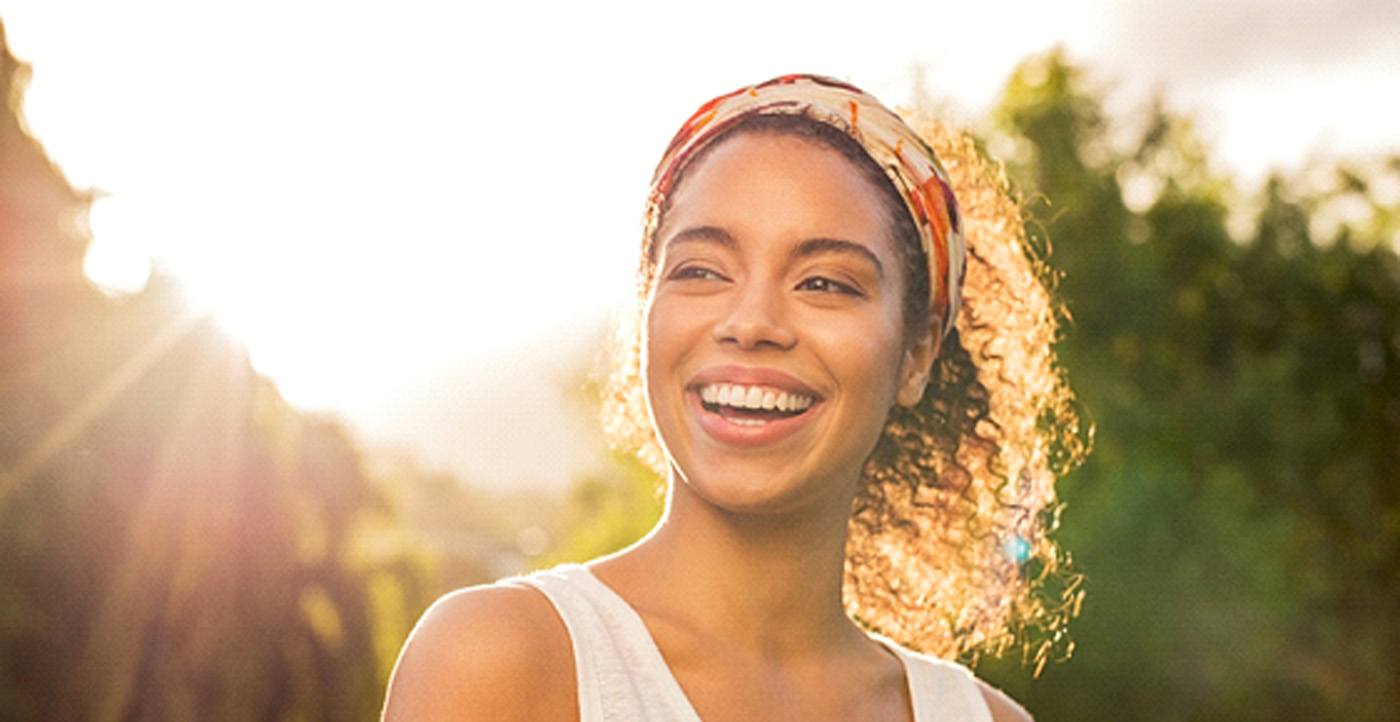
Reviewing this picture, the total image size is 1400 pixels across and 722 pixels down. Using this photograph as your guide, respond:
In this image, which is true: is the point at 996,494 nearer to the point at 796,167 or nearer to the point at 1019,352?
the point at 1019,352

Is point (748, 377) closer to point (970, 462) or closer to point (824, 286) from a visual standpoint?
point (824, 286)

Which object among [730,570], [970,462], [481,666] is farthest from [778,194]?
[970,462]

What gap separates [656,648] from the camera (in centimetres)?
306

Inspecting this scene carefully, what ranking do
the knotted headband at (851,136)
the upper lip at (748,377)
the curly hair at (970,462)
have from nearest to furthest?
the upper lip at (748,377)
the knotted headband at (851,136)
the curly hair at (970,462)

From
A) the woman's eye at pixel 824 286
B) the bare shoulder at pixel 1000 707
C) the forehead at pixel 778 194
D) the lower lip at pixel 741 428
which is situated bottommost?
the bare shoulder at pixel 1000 707

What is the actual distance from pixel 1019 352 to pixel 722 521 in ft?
4.42

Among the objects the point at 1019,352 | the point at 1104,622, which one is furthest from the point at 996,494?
the point at 1104,622

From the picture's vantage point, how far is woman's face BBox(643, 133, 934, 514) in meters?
3.10

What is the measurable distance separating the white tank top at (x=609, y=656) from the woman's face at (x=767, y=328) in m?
0.25

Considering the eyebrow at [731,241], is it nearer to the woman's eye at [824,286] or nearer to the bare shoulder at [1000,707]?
the woman's eye at [824,286]

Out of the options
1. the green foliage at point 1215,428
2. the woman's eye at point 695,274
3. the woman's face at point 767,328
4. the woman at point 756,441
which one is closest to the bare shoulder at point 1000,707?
the woman at point 756,441

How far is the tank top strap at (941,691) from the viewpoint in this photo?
3.50m

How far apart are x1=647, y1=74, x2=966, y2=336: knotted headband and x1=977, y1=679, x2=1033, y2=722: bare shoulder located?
2.64 ft

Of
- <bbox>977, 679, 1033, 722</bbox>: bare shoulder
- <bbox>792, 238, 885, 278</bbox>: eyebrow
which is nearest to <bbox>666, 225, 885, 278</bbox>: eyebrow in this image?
<bbox>792, 238, 885, 278</bbox>: eyebrow
